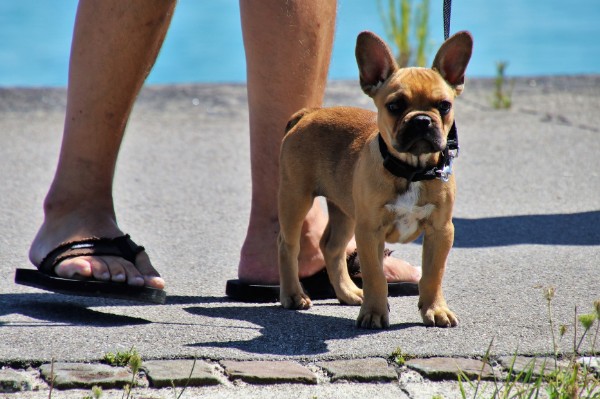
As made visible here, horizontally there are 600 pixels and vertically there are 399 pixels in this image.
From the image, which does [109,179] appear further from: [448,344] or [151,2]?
[448,344]

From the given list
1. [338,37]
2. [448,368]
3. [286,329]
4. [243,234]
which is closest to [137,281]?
[286,329]

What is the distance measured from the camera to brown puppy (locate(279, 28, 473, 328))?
2.82 meters

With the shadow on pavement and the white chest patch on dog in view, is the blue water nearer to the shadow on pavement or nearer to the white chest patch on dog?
the shadow on pavement

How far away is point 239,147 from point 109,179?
290cm

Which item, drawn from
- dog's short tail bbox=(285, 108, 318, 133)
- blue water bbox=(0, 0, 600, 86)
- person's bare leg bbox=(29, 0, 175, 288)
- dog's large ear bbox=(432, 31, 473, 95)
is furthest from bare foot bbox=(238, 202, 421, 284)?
blue water bbox=(0, 0, 600, 86)

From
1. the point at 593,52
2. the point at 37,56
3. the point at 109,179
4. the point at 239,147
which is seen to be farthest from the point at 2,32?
the point at 109,179

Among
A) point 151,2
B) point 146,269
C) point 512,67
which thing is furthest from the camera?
point 512,67

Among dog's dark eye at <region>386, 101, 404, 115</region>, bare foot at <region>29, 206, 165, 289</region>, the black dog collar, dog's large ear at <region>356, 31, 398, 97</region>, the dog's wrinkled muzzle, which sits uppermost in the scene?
Result: dog's large ear at <region>356, 31, 398, 97</region>

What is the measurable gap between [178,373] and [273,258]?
3.45 feet

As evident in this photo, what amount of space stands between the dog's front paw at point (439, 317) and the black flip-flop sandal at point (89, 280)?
0.81 metres

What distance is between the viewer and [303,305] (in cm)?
322

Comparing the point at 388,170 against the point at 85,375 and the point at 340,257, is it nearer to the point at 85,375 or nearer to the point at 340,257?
the point at 340,257

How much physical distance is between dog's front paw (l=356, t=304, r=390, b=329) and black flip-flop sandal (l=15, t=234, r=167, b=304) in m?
0.62

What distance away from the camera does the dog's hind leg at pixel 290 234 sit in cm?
325
